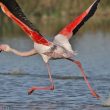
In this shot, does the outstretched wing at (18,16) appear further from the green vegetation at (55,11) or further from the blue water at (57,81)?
the green vegetation at (55,11)

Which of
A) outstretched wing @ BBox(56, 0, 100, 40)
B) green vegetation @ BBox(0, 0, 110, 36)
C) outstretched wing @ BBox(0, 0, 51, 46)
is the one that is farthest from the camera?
green vegetation @ BBox(0, 0, 110, 36)

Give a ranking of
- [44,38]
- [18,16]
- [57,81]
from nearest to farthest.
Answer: [18,16] < [44,38] < [57,81]

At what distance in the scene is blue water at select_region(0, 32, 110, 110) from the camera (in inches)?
567

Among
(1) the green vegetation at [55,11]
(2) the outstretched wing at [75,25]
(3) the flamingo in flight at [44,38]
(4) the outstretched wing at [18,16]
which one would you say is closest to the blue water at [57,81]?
(3) the flamingo in flight at [44,38]

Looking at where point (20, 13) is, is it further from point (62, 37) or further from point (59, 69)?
point (59, 69)

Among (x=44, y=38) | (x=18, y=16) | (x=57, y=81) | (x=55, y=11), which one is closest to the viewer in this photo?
(x=18, y=16)

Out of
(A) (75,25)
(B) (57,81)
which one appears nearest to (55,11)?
(B) (57,81)

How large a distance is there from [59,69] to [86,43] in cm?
912

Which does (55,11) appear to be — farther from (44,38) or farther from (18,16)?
(18,16)

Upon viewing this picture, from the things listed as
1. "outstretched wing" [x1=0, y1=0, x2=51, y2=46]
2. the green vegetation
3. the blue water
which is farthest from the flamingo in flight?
the green vegetation

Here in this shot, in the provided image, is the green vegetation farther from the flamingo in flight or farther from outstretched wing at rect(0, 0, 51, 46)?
outstretched wing at rect(0, 0, 51, 46)

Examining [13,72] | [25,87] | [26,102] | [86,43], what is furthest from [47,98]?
[86,43]

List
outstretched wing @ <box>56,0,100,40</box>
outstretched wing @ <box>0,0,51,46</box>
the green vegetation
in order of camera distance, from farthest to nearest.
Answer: the green vegetation
outstretched wing @ <box>56,0,100,40</box>
outstretched wing @ <box>0,0,51,46</box>

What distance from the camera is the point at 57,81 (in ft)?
60.1
